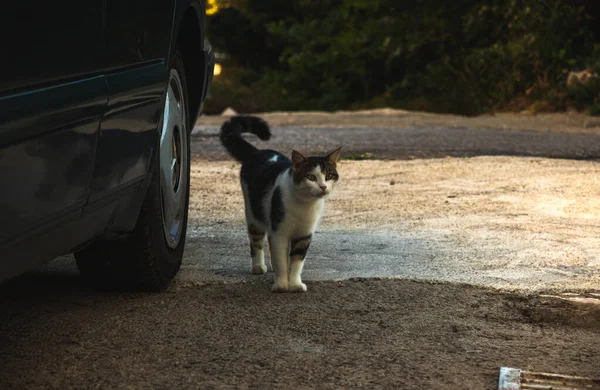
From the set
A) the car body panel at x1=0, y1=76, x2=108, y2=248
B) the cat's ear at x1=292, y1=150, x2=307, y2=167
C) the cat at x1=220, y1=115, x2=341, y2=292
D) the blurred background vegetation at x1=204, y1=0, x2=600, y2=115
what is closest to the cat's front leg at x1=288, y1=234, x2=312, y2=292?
the cat at x1=220, y1=115, x2=341, y2=292

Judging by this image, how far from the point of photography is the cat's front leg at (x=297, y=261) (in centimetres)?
470

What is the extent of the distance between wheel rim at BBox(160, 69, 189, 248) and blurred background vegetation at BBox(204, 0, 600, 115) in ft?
40.0

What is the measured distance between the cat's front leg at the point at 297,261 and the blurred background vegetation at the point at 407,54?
476 inches

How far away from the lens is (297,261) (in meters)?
4.78

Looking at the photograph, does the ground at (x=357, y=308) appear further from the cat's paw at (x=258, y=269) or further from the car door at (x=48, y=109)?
the car door at (x=48, y=109)

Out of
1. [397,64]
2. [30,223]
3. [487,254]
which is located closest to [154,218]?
[30,223]

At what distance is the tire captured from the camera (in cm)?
430

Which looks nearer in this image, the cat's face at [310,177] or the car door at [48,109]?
the car door at [48,109]

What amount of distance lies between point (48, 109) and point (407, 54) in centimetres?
1913

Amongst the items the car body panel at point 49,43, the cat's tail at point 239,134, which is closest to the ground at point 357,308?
the cat's tail at point 239,134

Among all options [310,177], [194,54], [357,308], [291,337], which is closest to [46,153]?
[291,337]

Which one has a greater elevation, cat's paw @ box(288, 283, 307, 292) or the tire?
the tire

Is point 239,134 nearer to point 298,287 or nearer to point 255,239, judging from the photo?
point 255,239

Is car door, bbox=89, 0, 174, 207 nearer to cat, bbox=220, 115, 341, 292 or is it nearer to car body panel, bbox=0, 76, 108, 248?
car body panel, bbox=0, 76, 108, 248
